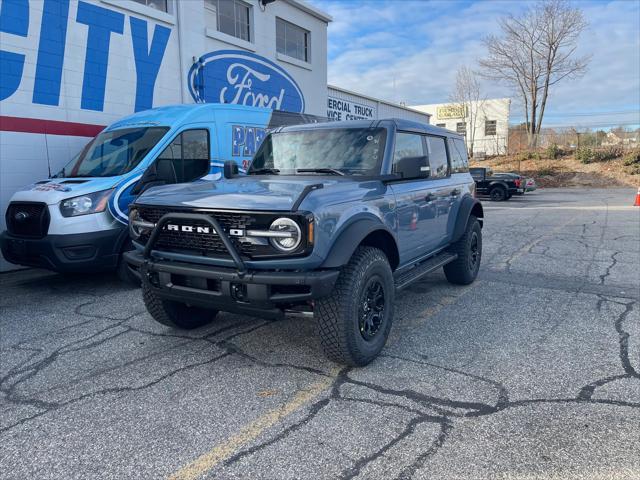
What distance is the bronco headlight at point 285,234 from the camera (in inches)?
126

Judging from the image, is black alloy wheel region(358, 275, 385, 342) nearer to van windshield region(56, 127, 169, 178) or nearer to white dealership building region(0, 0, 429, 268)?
van windshield region(56, 127, 169, 178)

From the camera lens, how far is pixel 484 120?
44344 mm

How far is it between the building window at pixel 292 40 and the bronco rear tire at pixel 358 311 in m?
12.1

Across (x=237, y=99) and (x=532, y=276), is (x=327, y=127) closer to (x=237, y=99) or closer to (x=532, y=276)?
(x=532, y=276)

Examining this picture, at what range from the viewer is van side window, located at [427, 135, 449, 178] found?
5375 millimetres

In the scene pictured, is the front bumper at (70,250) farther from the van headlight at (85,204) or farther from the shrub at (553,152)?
the shrub at (553,152)

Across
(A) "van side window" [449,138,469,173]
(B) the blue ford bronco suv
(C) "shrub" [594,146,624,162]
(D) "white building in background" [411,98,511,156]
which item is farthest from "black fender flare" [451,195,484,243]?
(D) "white building in background" [411,98,511,156]

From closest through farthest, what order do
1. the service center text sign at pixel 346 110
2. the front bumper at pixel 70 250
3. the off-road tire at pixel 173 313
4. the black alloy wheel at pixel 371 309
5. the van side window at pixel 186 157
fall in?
1. the black alloy wheel at pixel 371 309
2. the off-road tire at pixel 173 313
3. the front bumper at pixel 70 250
4. the van side window at pixel 186 157
5. the service center text sign at pixel 346 110

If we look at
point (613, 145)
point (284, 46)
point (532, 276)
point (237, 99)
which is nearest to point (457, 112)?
point (613, 145)

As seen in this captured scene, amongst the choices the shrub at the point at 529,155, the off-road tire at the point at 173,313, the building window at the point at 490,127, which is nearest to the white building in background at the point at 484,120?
the building window at the point at 490,127

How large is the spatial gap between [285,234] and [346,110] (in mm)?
16246

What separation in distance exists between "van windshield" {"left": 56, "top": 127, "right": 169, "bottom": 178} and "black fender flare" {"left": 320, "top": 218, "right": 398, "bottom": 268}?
4.03m

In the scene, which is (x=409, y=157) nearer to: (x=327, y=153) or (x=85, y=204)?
(x=327, y=153)

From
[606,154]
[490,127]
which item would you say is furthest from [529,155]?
[490,127]
